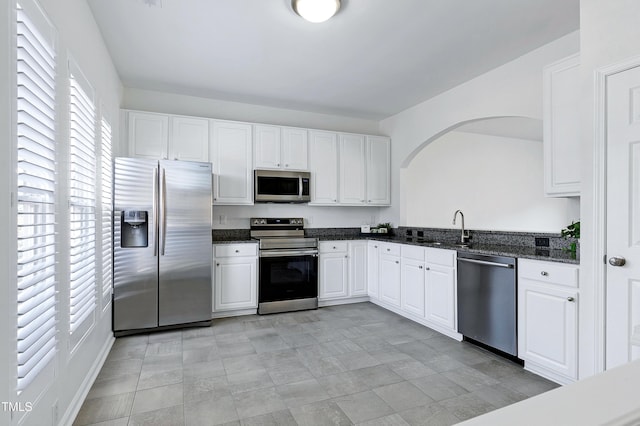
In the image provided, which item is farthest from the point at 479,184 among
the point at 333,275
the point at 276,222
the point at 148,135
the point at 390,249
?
the point at 148,135

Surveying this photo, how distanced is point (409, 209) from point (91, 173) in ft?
13.4

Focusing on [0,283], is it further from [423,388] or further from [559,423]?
[423,388]

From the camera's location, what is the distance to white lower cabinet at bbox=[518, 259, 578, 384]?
7.91 feet

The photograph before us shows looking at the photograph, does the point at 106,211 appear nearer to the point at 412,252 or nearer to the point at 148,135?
the point at 148,135

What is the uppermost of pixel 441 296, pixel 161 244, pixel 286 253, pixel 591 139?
pixel 591 139

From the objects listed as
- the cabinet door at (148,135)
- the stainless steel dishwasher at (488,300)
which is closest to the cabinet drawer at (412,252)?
the stainless steel dishwasher at (488,300)

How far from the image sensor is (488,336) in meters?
3.04

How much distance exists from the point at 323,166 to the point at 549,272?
297 cm

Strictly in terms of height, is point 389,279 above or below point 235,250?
below

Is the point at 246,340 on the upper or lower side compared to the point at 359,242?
lower

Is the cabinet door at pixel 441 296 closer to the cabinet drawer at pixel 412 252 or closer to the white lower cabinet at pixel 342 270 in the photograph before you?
the cabinet drawer at pixel 412 252

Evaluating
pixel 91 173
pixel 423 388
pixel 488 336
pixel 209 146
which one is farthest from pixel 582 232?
pixel 209 146

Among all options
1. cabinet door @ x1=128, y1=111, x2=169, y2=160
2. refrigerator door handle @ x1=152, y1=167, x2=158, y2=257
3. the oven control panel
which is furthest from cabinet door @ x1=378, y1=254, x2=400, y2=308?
cabinet door @ x1=128, y1=111, x2=169, y2=160

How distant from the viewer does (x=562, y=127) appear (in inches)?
103
